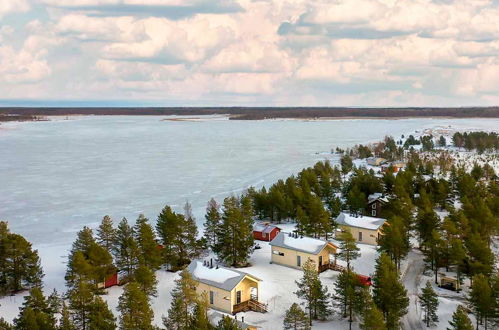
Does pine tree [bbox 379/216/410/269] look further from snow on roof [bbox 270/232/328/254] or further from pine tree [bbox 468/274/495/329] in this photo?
pine tree [bbox 468/274/495/329]

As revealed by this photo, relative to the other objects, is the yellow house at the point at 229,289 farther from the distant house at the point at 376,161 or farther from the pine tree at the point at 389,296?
the distant house at the point at 376,161

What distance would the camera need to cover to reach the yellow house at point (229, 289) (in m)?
32.1

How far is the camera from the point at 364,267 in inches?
1597

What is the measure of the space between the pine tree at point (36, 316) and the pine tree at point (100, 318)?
212cm

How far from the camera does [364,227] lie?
4656cm

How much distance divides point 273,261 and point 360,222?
10898 mm

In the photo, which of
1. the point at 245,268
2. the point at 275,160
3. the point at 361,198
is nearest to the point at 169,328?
the point at 245,268

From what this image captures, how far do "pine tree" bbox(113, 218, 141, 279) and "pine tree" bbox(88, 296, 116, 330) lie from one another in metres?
8.65

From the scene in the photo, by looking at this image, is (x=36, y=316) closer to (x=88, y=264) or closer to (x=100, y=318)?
(x=100, y=318)

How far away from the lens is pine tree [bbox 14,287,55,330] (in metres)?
24.5

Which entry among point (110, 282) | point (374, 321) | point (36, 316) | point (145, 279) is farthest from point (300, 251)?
point (36, 316)

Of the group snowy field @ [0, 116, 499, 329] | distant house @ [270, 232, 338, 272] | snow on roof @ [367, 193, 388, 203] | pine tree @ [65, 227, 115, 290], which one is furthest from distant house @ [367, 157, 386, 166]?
pine tree @ [65, 227, 115, 290]

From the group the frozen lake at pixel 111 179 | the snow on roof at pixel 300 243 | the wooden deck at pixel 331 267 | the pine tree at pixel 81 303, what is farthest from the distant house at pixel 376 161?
the pine tree at pixel 81 303

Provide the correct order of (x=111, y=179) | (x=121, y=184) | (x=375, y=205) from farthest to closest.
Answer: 1. (x=111, y=179)
2. (x=121, y=184)
3. (x=375, y=205)
